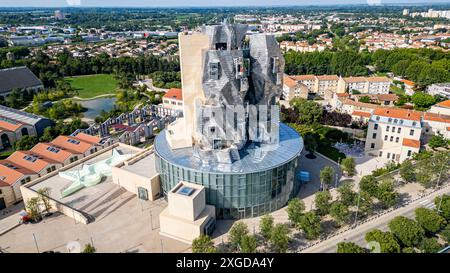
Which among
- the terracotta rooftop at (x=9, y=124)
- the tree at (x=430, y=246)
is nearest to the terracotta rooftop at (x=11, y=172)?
the terracotta rooftop at (x=9, y=124)

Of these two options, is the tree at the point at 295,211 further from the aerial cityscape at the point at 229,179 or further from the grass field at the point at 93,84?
the grass field at the point at 93,84

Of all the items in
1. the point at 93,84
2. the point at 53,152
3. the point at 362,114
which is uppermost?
the point at 362,114

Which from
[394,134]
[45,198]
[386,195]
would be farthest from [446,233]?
[45,198]

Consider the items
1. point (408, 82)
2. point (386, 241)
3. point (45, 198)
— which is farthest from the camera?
point (408, 82)

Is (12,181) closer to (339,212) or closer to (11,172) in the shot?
(11,172)

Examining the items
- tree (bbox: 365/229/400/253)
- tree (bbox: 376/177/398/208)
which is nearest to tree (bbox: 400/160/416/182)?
tree (bbox: 376/177/398/208)

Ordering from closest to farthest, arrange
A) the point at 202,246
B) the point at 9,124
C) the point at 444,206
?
the point at 202,246 → the point at 444,206 → the point at 9,124

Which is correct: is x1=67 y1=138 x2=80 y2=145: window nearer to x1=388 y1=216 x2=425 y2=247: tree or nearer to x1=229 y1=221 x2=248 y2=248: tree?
x1=229 y1=221 x2=248 y2=248: tree
